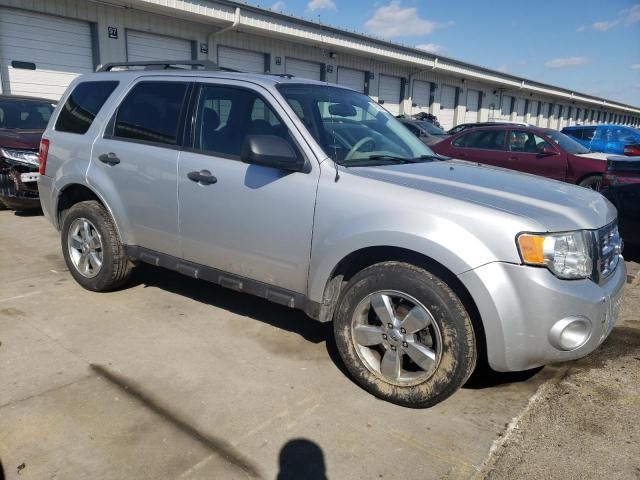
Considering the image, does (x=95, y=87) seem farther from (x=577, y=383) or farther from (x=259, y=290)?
(x=577, y=383)

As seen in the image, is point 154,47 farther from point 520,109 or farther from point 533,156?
point 520,109

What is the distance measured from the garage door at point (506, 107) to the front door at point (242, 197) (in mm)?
38061

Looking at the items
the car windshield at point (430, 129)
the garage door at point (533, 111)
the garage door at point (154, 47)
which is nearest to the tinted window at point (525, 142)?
the car windshield at point (430, 129)

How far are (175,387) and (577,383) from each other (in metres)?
2.54

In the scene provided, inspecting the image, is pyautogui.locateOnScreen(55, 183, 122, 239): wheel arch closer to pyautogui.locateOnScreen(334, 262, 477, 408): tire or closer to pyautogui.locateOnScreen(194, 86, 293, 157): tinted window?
pyautogui.locateOnScreen(194, 86, 293, 157): tinted window

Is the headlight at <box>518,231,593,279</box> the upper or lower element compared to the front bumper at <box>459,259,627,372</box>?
upper

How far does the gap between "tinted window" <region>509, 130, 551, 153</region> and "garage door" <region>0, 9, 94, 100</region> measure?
10734 mm

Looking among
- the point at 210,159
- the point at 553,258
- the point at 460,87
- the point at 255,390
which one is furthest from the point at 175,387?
the point at 460,87

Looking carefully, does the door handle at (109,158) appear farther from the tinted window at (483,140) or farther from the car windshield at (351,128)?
the tinted window at (483,140)

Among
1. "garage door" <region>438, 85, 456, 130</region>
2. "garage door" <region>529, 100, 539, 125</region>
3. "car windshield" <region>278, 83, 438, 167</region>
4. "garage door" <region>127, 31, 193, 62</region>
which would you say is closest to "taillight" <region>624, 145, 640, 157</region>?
"car windshield" <region>278, 83, 438, 167</region>

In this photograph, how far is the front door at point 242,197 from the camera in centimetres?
324

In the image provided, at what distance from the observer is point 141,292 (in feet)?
15.5

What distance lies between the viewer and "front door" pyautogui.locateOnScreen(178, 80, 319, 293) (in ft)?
10.6

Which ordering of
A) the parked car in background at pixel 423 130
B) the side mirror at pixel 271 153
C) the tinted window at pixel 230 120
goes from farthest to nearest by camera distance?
the parked car in background at pixel 423 130 < the tinted window at pixel 230 120 < the side mirror at pixel 271 153
